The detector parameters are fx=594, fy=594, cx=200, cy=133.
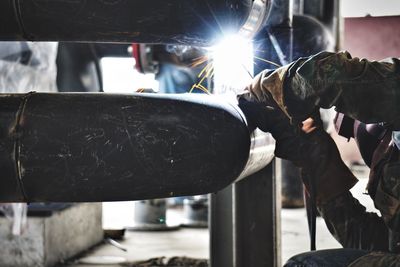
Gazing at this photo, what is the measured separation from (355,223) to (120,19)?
28.8 inches

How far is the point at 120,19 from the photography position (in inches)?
40.9

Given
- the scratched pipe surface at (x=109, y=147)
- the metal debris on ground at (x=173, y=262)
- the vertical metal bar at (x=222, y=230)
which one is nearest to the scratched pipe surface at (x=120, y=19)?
the scratched pipe surface at (x=109, y=147)

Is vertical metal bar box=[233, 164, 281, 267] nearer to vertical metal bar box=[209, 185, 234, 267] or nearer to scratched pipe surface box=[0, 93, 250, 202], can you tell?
vertical metal bar box=[209, 185, 234, 267]

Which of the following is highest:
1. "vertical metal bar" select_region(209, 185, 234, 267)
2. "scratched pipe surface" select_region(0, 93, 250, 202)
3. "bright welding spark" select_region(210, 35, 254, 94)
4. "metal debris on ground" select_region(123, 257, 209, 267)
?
"bright welding spark" select_region(210, 35, 254, 94)

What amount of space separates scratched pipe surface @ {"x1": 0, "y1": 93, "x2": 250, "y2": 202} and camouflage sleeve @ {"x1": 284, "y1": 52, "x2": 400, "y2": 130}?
0.50 ft

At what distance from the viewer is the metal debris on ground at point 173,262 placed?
2.69 m

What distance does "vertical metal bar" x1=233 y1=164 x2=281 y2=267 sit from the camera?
63.4 inches

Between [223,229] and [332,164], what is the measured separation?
59cm

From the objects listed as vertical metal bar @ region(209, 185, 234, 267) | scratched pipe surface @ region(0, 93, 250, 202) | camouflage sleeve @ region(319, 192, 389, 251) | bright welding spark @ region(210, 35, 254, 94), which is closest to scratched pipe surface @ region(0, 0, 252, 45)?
scratched pipe surface @ region(0, 93, 250, 202)

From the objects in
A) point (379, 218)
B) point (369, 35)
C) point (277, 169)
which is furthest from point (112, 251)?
point (369, 35)

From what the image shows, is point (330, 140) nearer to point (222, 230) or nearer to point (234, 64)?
point (234, 64)

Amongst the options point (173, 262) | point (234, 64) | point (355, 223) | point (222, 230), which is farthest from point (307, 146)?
point (173, 262)

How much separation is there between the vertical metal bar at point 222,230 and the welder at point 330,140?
49 cm

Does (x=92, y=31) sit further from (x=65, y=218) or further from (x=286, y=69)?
(x=65, y=218)
